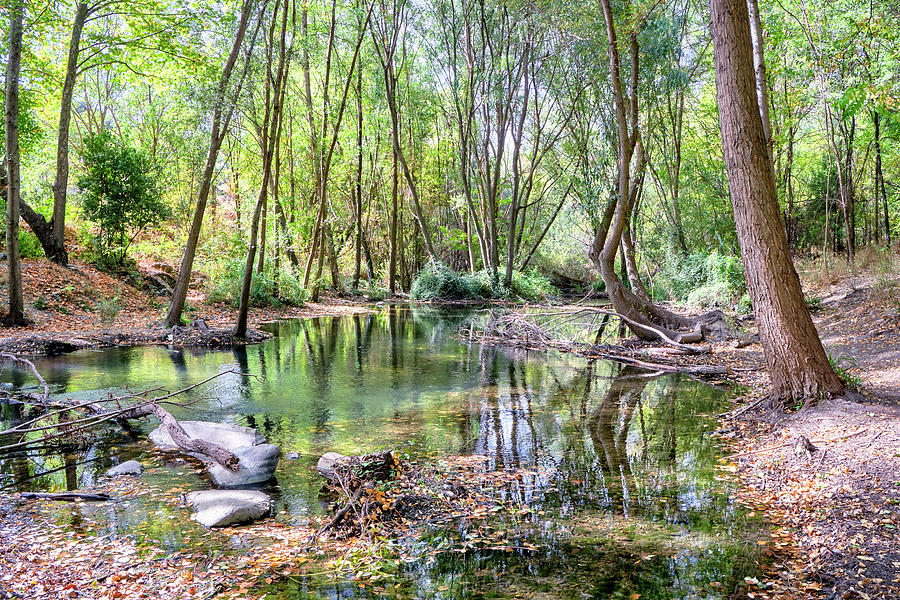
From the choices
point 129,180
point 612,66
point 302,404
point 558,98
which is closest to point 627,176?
point 612,66

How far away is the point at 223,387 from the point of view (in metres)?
9.25

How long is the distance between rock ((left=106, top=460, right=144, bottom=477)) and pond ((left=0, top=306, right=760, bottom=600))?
10 centimetres

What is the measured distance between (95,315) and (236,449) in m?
13.1

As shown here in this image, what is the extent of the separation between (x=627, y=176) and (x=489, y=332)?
5.15 metres

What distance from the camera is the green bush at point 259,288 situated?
1988 cm

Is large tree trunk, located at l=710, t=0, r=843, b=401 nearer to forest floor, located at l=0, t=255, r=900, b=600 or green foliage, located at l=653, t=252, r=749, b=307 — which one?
forest floor, located at l=0, t=255, r=900, b=600

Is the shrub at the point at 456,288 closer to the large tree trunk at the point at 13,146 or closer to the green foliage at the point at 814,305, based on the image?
the green foliage at the point at 814,305

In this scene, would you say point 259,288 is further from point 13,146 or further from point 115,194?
point 13,146

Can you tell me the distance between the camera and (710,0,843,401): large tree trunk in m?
5.84

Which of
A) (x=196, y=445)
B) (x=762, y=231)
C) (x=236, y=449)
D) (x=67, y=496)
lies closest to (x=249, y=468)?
(x=236, y=449)

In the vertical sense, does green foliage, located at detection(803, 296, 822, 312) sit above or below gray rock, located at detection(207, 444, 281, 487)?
above

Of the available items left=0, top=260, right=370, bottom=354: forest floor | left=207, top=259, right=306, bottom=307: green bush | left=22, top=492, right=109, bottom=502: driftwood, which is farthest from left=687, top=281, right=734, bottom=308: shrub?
left=22, top=492, right=109, bottom=502: driftwood

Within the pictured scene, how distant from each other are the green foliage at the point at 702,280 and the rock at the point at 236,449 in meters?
15.8

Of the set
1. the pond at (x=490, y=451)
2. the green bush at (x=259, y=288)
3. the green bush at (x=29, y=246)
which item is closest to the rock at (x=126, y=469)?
the pond at (x=490, y=451)
